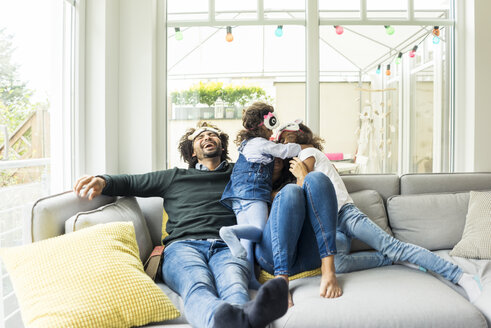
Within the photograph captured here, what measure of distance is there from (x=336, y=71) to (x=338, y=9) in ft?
1.61

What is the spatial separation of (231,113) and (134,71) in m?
0.77

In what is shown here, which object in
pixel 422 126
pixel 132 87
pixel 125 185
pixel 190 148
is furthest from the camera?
pixel 422 126

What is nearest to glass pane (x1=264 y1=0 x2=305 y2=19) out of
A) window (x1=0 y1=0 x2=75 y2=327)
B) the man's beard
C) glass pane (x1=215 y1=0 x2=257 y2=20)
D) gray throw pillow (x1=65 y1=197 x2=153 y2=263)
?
glass pane (x1=215 y1=0 x2=257 y2=20)

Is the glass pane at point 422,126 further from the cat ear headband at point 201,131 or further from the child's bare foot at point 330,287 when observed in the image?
the child's bare foot at point 330,287

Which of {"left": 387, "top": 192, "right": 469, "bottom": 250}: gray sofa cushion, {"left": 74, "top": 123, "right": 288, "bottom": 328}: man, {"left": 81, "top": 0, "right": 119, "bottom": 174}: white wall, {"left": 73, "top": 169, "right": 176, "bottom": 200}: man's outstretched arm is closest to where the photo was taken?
{"left": 74, "top": 123, "right": 288, "bottom": 328}: man

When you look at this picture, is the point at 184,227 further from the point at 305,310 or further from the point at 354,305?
the point at 354,305

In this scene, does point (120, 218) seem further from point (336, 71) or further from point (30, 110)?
point (336, 71)

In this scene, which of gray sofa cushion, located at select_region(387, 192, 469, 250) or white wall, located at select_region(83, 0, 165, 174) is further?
white wall, located at select_region(83, 0, 165, 174)

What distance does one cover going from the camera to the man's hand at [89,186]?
1.94 meters

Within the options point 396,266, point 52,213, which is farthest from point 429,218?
point 52,213

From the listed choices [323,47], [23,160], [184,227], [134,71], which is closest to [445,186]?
[323,47]

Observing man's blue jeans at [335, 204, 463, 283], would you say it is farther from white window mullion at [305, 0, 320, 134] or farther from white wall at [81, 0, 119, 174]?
white wall at [81, 0, 119, 174]

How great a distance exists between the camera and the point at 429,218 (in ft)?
7.77

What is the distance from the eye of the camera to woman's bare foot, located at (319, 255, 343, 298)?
5.45 feet
